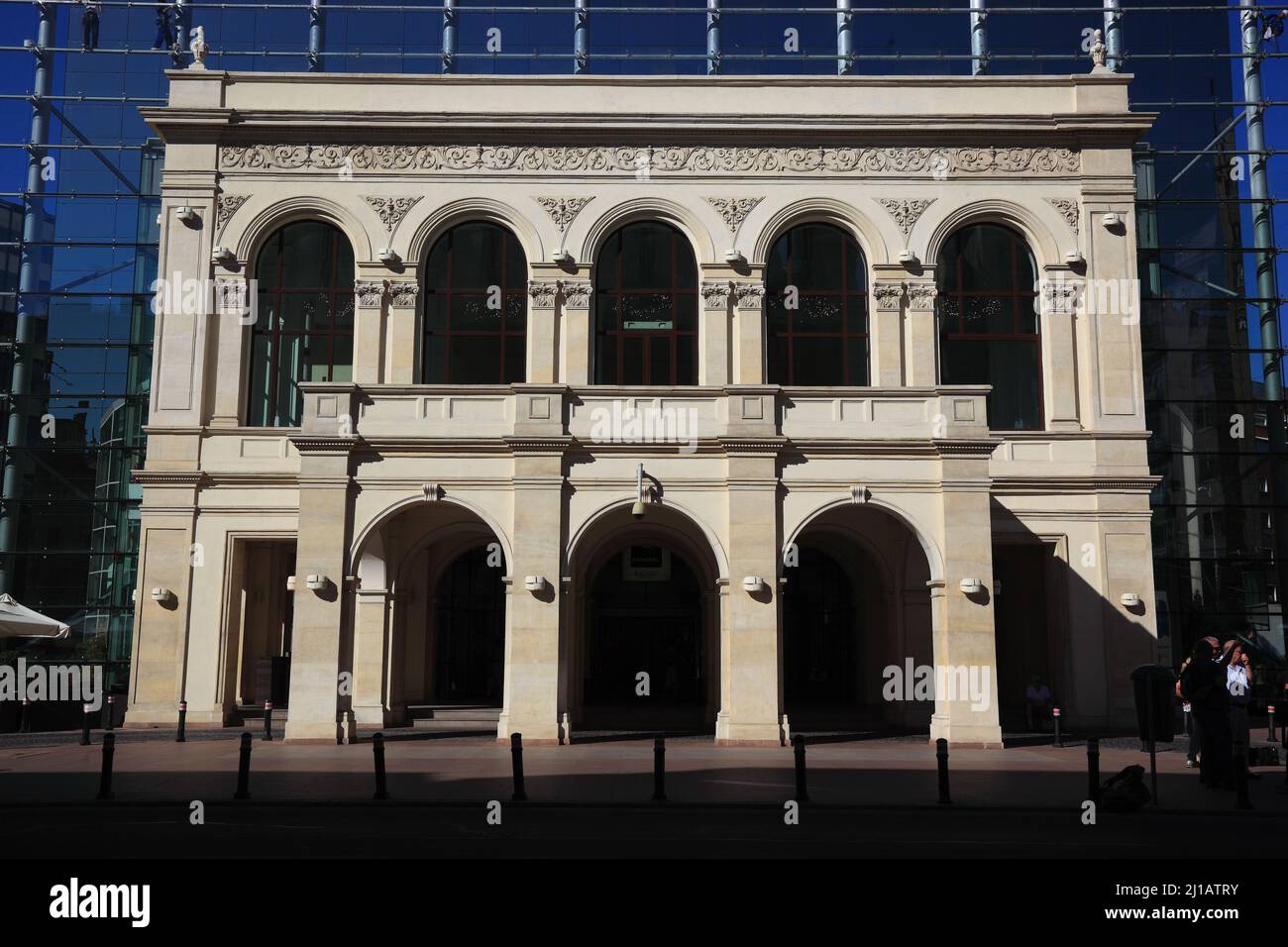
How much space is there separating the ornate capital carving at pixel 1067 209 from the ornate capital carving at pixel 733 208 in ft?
23.7

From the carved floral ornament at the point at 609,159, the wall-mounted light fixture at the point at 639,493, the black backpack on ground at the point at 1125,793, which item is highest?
the carved floral ornament at the point at 609,159

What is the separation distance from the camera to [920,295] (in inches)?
1089

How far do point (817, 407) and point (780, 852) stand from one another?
1381cm

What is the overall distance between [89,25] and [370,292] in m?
17.5

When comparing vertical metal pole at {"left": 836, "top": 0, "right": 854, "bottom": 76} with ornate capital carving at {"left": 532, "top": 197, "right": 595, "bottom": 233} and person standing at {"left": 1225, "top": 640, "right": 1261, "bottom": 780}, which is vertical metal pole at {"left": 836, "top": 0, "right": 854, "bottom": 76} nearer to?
ornate capital carving at {"left": 532, "top": 197, "right": 595, "bottom": 233}

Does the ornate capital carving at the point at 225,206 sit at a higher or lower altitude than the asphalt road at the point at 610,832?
higher

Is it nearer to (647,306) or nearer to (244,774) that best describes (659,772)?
(244,774)

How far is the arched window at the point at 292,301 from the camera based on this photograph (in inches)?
1113

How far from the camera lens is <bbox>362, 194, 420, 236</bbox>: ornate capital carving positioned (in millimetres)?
27859

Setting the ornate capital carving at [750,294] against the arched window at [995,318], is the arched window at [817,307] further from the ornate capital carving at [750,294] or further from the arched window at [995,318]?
the arched window at [995,318]

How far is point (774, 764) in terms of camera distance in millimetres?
18750

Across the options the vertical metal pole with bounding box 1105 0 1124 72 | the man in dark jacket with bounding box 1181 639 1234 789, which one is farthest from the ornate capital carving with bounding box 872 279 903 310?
the vertical metal pole with bounding box 1105 0 1124 72

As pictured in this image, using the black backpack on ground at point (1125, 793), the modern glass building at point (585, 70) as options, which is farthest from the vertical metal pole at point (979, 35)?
the black backpack on ground at point (1125, 793)
